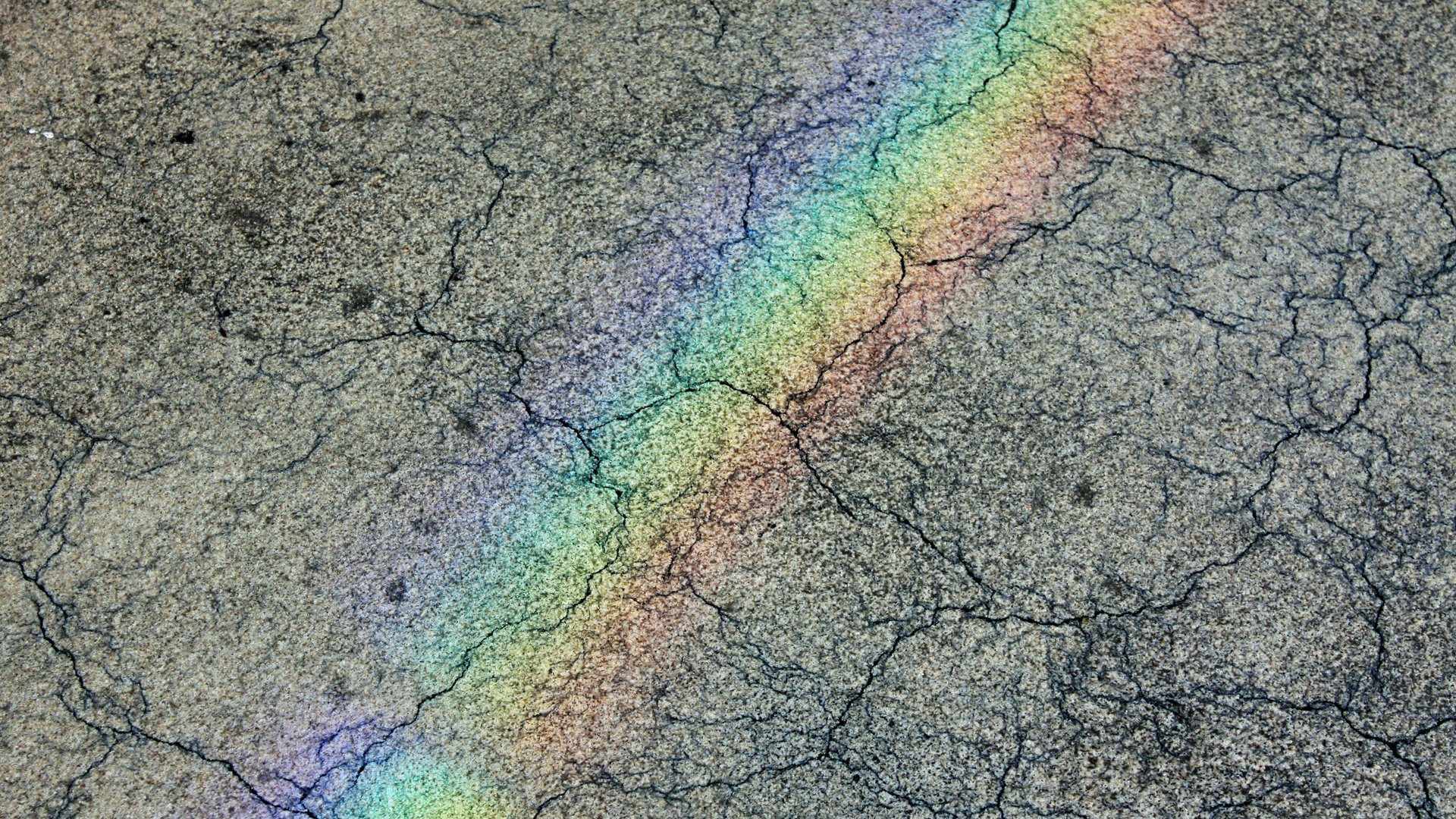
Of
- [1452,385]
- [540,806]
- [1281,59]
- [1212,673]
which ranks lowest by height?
[540,806]

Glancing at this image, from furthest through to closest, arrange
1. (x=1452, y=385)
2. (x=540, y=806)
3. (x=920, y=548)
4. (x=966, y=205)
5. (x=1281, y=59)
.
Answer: (x=1281, y=59) → (x=966, y=205) → (x=1452, y=385) → (x=920, y=548) → (x=540, y=806)

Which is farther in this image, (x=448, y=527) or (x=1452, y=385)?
(x=1452, y=385)

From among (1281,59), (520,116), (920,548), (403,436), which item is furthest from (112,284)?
(1281,59)

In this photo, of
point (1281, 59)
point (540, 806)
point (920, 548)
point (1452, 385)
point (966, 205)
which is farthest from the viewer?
point (1281, 59)

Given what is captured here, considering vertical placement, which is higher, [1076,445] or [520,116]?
[520,116]

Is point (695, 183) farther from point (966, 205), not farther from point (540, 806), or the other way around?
point (540, 806)

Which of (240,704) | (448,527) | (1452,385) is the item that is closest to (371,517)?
(448,527)
